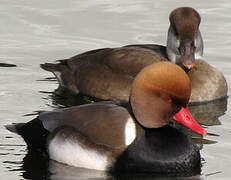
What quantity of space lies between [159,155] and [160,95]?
1.91ft

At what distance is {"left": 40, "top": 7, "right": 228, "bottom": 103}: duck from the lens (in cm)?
1165

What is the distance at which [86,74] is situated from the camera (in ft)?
39.9

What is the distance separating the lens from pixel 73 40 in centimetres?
1411

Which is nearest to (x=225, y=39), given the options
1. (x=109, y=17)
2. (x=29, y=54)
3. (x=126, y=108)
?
(x=109, y=17)

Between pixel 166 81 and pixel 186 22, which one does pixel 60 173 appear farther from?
pixel 186 22

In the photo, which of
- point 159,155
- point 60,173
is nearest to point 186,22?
point 159,155

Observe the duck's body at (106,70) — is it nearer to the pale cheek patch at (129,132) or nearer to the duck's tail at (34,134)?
the duck's tail at (34,134)

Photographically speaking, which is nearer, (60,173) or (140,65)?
(60,173)

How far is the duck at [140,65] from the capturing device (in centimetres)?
1165

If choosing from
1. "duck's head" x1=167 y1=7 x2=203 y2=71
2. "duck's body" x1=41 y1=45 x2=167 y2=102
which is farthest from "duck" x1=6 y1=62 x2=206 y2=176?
"duck's head" x1=167 y1=7 x2=203 y2=71

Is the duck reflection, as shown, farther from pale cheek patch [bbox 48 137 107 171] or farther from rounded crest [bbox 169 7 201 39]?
rounded crest [bbox 169 7 201 39]

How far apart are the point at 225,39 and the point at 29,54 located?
3057 millimetres

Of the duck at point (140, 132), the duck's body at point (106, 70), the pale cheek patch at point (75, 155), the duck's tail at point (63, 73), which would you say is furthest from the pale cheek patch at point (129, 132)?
the duck's tail at point (63, 73)

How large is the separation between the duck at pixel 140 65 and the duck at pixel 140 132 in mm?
2651
